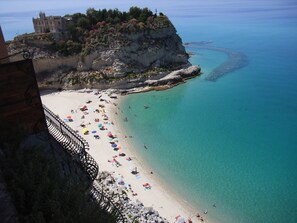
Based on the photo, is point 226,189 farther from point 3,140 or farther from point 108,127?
point 3,140

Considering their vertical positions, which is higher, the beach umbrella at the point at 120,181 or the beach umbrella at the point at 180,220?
the beach umbrella at the point at 120,181

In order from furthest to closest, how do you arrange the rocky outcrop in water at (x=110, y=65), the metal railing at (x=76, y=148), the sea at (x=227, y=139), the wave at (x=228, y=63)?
the wave at (x=228, y=63) → the rocky outcrop in water at (x=110, y=65) → the sea at (x=227, y=139) → the metal railing at (x=76, y=148)

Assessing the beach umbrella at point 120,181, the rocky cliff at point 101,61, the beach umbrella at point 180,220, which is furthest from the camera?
the rocky cliff at point 101,61

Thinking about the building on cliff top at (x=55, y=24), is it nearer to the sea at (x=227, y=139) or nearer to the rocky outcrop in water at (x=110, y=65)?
the rocky outcrop in water at (x=110, y=65)

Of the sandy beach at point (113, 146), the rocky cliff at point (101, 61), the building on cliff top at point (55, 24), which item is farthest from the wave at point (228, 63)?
the building on cliff top at point (55, 24)

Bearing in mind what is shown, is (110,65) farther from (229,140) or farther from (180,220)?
(180,220)

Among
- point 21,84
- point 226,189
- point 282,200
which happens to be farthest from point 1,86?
point 282,200

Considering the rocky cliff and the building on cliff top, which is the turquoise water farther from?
the building on cliff top

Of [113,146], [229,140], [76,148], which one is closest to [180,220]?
[113,146]
